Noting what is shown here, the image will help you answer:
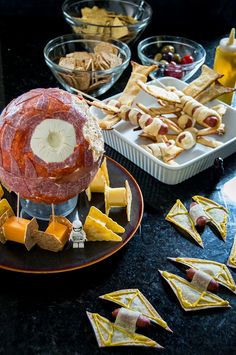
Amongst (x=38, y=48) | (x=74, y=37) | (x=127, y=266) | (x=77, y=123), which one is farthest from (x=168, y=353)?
(x=38, y=48)

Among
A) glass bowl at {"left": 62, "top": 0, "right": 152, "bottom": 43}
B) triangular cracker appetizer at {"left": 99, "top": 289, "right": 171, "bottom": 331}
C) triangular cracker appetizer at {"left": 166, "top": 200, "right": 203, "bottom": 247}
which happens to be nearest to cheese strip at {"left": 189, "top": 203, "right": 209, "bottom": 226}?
triangular cracker appetizer at {"left": 166, "top": 200, "right": 203, "bottom": 247}

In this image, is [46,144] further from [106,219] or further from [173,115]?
[173,115]

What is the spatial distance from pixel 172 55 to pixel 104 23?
24 centimetres

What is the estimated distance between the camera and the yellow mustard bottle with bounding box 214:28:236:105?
140cm

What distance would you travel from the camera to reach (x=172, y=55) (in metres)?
1.61

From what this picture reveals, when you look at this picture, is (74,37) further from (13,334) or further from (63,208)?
(13,334)

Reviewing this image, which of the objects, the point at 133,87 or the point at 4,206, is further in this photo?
the point at 133,87

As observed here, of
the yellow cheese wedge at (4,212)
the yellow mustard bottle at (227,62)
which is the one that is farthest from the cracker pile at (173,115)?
the yellow cheese wedge at (4,212)

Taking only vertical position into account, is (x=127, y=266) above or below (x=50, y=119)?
below

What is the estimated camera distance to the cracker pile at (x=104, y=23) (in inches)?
63.2

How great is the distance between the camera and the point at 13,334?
33.5 inches

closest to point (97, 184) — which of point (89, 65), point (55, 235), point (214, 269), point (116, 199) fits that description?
point (116, 199)

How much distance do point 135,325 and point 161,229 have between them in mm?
264

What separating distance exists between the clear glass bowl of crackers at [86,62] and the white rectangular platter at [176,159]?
147mm
